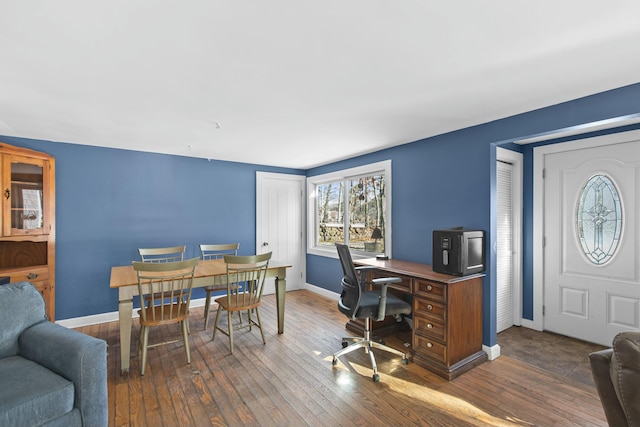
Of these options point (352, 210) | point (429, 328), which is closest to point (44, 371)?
point (429, 328)

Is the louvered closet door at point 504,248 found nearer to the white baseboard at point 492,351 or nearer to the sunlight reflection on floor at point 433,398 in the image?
Result: the white baseboard at point 492,351

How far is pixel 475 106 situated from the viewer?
2506mm

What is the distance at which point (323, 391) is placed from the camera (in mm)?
2326

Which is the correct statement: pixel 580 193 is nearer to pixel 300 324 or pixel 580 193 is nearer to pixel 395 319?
pixel 395 319

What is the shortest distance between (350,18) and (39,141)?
13.3 ft

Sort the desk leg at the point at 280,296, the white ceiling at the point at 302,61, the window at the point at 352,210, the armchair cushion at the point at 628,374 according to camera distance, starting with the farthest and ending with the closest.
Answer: the window at the point at 352,210
the desk leg at the point at 280,296
the white ceiling at the point at 302,61
the armchair cushion at the point at 628,374

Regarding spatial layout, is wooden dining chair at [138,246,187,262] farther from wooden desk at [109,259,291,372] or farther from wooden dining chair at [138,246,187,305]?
wooden desk at [109,259,291,372]

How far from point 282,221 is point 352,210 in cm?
135

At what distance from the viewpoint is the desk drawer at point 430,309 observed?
260 centimetres

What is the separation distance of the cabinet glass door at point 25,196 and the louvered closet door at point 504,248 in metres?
5.12

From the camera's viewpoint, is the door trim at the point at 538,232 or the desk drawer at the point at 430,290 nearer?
the desk drawer at the point at 430,290

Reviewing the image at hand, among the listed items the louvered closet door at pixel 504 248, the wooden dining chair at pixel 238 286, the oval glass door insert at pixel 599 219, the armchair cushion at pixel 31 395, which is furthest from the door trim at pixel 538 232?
the armchair cushion at pixel 31 395

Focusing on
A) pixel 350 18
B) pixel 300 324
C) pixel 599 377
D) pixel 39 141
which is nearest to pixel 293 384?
pixel 300 324

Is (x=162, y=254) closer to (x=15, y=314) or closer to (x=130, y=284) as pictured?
(x=130, y=284)
